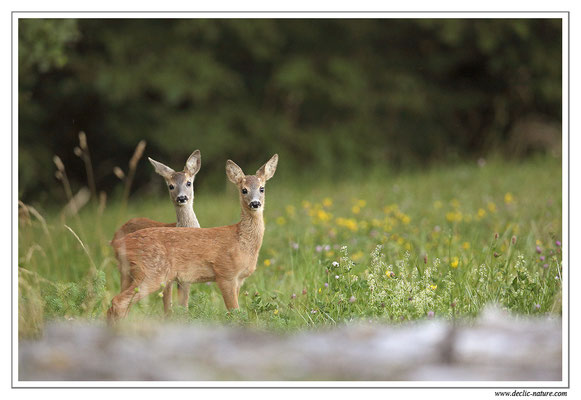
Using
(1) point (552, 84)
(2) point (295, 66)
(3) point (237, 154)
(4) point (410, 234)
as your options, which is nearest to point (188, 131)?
(3) point (237, 154)

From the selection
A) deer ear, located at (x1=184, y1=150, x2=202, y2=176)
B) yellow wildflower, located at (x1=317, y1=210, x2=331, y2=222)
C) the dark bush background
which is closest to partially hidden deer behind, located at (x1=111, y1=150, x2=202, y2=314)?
deer ear, located at (x1=184, y1=150, x2=202, y2=176)

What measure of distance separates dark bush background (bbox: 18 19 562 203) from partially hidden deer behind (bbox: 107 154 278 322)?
6293mm

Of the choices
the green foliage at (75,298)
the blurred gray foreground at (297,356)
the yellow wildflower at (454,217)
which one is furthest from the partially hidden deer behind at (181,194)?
the yellow wildflower at (454,217)

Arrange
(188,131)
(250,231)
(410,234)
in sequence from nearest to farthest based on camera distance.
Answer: (250,231)
(410,234)
(188,131)

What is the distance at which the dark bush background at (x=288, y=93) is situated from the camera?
1059cm

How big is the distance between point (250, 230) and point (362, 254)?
73.1 inches

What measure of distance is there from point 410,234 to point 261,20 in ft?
20.4

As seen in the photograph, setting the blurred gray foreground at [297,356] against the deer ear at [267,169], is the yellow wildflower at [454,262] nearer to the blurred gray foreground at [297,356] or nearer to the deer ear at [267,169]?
the blurred gray foreground at [297,356]

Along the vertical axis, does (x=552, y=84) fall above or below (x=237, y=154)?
above

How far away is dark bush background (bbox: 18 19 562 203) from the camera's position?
1059 centimetres

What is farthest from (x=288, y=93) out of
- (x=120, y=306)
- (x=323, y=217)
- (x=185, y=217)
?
(x=120, y=306)

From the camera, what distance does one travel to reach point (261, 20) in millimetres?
10938
